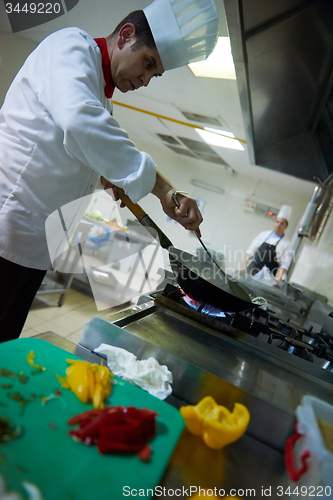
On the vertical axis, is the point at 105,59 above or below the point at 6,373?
above

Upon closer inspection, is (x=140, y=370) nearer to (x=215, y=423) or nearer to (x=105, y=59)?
(x=215, y=423)

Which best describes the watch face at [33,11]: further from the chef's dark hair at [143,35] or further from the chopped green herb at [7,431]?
the chopped green herb at [7,431]

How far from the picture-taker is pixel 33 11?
287 centimetres

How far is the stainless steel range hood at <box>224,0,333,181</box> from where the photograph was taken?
100cm

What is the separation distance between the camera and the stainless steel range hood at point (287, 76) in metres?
1.00

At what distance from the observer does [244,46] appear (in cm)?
113

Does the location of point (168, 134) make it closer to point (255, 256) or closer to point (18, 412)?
point (255, 256)

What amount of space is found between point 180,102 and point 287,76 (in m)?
2.36

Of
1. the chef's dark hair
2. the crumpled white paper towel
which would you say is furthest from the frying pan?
the chef's dark hair

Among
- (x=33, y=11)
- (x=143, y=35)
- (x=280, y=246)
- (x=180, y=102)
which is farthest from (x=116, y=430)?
(x=280, y=246)

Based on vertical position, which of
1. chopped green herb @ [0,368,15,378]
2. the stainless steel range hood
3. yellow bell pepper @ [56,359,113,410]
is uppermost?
the stainless steel range hood

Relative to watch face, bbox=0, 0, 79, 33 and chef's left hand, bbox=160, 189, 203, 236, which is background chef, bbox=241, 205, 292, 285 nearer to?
chef's left hand, bbox=160, 189, 203, 236

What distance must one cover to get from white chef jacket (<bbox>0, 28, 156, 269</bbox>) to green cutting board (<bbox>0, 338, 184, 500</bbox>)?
488 millimetres

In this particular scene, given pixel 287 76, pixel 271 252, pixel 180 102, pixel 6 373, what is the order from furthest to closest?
pixel 271 252
pixel 180 102
pixel 287 76
pixel 6 373
